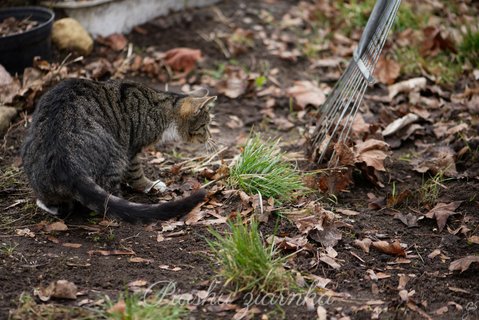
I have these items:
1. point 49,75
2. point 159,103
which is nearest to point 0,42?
point 49,75

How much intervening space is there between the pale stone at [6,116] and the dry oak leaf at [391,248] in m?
2.92

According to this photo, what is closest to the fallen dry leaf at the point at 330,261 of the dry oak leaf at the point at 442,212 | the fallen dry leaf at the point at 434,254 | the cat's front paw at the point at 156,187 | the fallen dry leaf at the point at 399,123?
the fallen dry leaf at the point at 434,254

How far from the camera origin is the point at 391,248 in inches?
144

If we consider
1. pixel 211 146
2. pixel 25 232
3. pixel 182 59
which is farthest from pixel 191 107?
pixel 182 59

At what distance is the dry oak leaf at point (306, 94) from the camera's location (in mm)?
5645

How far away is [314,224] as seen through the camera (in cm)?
377

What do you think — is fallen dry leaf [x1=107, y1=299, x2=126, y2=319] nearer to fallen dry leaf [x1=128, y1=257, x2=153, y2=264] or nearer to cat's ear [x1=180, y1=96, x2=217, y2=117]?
fallen dry leaf [x1=128, y1=257, x2=153, y2=264]

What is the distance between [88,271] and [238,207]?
110cm

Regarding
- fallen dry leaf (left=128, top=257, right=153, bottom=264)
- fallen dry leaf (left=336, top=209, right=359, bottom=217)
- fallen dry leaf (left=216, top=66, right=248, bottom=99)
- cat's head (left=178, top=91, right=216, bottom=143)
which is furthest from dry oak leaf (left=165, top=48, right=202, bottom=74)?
fallen dry leaf (left=128, top=257, right=153, bottom=264)

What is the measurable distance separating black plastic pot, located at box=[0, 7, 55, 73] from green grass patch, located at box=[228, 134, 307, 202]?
2.20 meters

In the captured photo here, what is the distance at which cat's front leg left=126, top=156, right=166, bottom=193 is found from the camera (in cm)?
433

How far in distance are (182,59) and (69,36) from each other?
1.08m

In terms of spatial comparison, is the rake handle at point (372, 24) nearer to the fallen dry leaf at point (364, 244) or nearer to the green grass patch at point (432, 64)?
the fallen dry leaf at point (364, 244)

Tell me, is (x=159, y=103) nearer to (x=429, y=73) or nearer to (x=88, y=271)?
(x=88, y=271)
